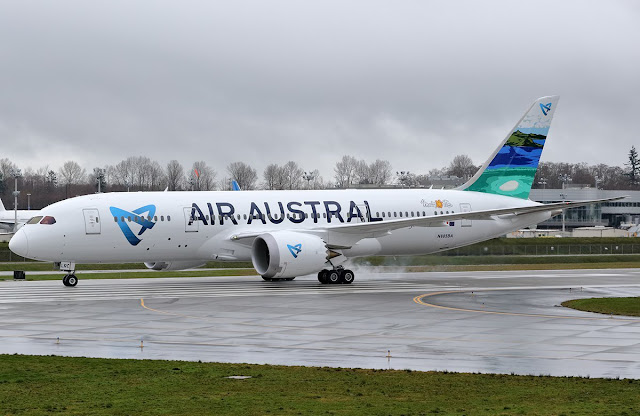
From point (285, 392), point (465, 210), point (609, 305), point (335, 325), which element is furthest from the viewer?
point (465, 210)

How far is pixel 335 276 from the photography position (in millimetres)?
41656

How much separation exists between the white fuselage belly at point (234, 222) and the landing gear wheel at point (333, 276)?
4.91ft

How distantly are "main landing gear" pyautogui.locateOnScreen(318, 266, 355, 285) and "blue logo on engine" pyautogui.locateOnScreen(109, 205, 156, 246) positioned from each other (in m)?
8.05

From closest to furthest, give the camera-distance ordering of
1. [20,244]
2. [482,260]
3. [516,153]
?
[20,244], [516,153], [482,260]

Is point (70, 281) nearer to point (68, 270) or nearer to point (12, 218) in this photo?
point (68, 270)

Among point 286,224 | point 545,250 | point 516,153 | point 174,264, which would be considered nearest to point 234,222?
point 286,224

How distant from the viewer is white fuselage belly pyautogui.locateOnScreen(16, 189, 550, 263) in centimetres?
3900

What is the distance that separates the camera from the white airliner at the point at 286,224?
38938 millimetres

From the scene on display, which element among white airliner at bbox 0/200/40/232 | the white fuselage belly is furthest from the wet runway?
white airliner at bbox 0/200/40/232

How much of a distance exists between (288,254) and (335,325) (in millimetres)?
13524

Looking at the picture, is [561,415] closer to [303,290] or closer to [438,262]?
[303,290]

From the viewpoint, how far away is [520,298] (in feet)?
111

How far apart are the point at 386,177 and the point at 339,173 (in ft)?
38.2

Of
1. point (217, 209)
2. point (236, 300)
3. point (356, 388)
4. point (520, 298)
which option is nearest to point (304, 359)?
point (356, 388)
